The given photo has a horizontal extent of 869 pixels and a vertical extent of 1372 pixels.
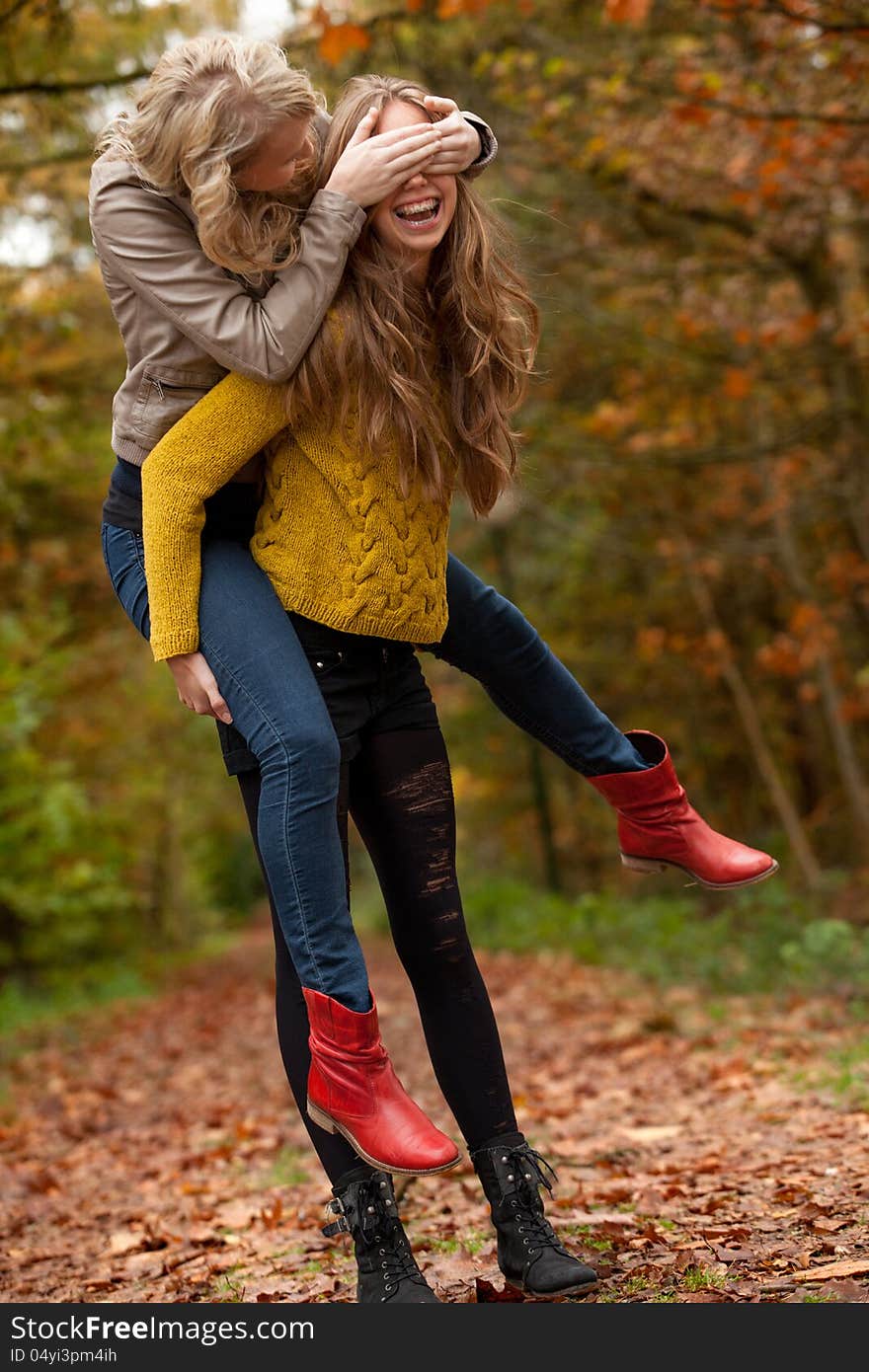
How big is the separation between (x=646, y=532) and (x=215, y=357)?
11.5 metres

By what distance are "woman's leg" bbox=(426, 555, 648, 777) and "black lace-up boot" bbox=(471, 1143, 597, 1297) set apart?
886 millimetres

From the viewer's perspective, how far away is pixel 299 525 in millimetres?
2648

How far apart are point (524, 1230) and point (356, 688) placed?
1.18 m

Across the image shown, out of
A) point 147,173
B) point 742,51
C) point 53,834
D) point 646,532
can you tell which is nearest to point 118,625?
point 53,834

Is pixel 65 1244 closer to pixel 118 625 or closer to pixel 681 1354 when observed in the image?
pixel 681 1354

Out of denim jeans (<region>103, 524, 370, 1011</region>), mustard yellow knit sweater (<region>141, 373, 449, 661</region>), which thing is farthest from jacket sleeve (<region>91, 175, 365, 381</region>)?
denim jeans (<region>103, 524, 370, 1011</region>)

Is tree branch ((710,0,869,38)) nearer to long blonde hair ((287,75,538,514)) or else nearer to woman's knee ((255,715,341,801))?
long blonde hair ((287,75,538,514))

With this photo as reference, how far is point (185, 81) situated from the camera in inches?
98.2

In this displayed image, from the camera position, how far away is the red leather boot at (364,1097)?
241 cm

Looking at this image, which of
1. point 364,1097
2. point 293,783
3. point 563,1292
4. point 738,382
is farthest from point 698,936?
point 293,783

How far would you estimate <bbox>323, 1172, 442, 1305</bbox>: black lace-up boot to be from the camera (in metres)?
2.60

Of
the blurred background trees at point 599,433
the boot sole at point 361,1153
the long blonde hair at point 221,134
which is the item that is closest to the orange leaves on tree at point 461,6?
the blurred background trees at point 599,433

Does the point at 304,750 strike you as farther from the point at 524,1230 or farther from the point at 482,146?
the point at 482,146

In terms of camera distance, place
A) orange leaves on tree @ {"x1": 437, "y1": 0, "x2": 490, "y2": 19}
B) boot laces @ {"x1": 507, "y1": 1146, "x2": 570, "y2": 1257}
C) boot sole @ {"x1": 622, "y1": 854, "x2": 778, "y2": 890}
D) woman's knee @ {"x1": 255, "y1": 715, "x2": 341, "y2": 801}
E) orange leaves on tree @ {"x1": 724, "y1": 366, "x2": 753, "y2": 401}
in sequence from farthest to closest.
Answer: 1. orange leaves on tree @ {"x1": 724, "y1": 366, "x2": 753, "y2": 401}
2. orange leaves on tree @ {"x1": 437, "y1": 0, "x2": 490, "y2": 19}
3. boot sole @ {"x1": 622, "y1": 854, "x2": 778, "y2": 890}
4. boot laces @ {"x1": 507, "y1": 1146, "x2": 570, "y2": 1257}
5. woman's knee @ {"x1": 255, "y1": 715, "x2": 341, "y2": 801}
